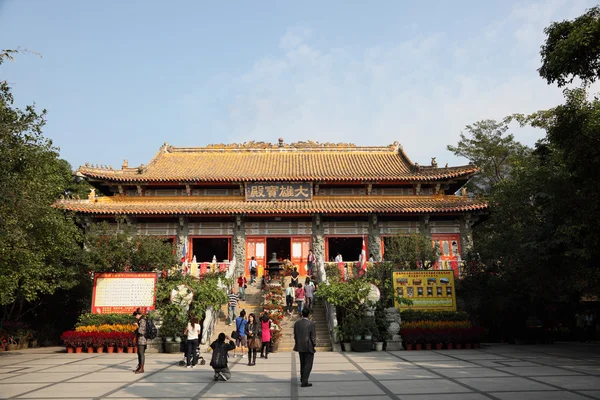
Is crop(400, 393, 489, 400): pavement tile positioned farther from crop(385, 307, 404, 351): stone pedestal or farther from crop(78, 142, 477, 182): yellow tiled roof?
crop(78, 142, 477, 182): yellow tiled roof

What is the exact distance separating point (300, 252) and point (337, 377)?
14.0m

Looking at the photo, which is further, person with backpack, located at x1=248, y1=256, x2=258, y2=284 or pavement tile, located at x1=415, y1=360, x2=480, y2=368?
person with backpack, located at x1=248, y1=256, x2=258, y2=284

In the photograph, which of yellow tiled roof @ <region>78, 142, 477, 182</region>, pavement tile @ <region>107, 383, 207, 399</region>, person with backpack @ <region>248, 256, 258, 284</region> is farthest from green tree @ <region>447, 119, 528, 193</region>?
pavement tile @ <region>107, 383, 207, 399</region>

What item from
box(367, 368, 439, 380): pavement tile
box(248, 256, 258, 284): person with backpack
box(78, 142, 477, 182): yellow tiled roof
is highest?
box(78, 142, 477, 182): yellow tiled roof

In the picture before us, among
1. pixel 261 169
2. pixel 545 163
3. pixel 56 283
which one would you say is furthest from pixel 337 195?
pixel 56 283

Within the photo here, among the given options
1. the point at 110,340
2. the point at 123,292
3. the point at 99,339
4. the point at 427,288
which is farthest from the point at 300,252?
the point at 99,339

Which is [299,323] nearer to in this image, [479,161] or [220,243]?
[220,243]

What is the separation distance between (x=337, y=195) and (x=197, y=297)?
11653 mm

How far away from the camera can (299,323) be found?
8039 millimetres

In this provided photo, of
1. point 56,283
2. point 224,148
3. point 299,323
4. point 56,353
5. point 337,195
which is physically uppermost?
point 224,148

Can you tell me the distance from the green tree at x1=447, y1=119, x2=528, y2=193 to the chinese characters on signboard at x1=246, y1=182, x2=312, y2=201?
14.4 m

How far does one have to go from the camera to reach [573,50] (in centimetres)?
866

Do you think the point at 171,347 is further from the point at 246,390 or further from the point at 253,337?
the point at 246,390

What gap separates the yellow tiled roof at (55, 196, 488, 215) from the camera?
21.1 meters
